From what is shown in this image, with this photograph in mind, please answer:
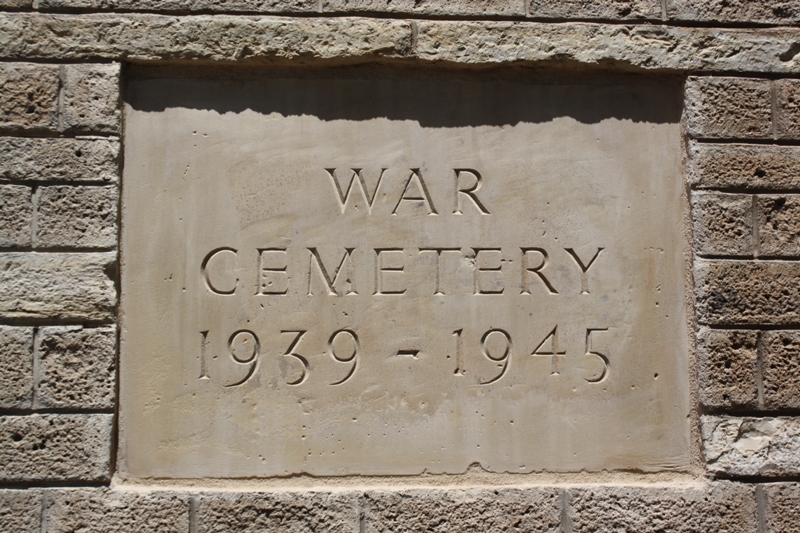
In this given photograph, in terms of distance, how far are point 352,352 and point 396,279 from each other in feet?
1.18

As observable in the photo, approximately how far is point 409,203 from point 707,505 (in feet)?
5.76

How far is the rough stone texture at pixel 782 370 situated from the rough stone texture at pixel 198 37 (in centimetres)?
197

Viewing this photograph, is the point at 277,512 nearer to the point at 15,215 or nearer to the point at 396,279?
the point at 396,279

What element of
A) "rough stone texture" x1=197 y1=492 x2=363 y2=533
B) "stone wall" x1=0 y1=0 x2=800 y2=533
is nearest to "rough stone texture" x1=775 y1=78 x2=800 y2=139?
"stone wall" x1=0 y1=0 x2=800 y2=533

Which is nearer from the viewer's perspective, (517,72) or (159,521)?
(159,521)

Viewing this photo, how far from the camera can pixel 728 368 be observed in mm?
2910

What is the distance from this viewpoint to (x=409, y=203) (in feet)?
9.82

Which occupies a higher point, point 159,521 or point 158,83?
point 158,83

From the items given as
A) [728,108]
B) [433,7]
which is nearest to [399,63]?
[433,7]

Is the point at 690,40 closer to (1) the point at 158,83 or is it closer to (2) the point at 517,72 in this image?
(2) the point at 517,72

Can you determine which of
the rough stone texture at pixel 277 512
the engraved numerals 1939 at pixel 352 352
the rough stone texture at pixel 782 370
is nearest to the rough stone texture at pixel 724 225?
the rough stone texture at pixel 782 370

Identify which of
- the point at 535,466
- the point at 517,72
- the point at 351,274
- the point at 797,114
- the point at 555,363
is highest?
the point at 517,72

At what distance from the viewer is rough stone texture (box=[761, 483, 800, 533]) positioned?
9.36ft

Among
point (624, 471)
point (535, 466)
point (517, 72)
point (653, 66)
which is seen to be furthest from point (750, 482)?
point (517, 72)
